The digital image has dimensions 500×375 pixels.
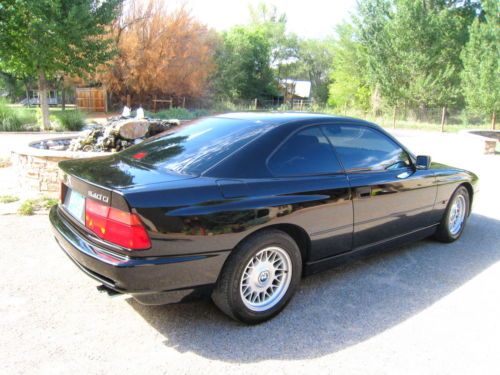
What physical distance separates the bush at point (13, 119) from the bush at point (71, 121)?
1158 millimetres

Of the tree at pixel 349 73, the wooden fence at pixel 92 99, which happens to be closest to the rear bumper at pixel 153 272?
the wooden fence at pixel 92 99

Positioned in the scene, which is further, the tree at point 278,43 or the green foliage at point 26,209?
the tree at point 278,43

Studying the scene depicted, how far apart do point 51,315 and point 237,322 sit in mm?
1383

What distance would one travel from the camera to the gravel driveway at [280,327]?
2.54 m

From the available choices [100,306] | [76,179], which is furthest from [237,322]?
[76,179]

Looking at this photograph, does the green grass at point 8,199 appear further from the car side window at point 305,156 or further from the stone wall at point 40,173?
the car side window at point 305,156

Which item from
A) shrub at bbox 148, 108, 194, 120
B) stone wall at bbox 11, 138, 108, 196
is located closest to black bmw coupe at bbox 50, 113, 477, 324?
stone wall at bbox 11, 138, 108, 196

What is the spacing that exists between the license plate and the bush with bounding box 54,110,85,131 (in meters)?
15.1

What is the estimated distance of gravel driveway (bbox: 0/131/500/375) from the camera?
2.54 meters

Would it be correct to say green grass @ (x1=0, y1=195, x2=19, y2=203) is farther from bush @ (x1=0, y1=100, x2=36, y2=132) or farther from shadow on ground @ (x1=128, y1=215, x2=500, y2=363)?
bush @ (x1=0, y1=100, x2=36, y2=132)

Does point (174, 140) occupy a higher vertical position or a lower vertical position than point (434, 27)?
lower

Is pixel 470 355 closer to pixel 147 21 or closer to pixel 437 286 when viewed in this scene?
pixel 437 286

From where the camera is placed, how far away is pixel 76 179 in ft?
9.77

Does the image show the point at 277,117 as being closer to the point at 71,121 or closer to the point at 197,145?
the point at 197,145
